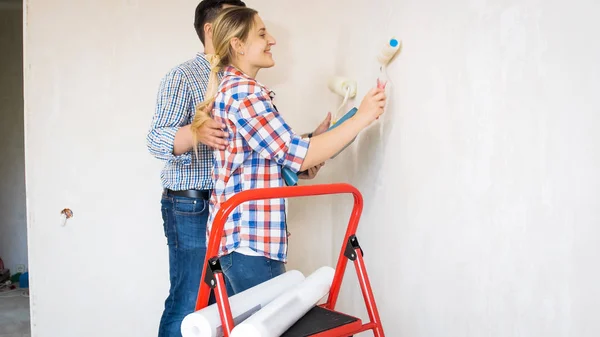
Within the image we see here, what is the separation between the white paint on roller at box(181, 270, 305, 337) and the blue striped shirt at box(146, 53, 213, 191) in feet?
1.66

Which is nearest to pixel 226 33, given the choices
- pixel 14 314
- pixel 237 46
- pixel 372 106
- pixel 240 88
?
pixel 237 46

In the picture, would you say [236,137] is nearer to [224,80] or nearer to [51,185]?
[224,80]

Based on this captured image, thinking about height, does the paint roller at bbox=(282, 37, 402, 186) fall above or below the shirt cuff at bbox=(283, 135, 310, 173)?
above

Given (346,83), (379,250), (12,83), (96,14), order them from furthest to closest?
(12,83)
(96,14)
(346,83)
(379,250)

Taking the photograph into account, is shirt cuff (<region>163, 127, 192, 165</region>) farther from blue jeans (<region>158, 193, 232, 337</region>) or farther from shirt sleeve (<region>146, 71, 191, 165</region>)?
blue jeans (<region>158, 193, 232, 337</region>)

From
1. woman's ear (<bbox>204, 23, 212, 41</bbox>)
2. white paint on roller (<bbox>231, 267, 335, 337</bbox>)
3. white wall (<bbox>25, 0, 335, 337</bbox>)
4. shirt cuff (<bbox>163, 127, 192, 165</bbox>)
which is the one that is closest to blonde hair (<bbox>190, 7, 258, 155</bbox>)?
shirt cuff (<bbox>163, 127, 192, 165</bbox>)

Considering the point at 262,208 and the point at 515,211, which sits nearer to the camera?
the point at 515,211

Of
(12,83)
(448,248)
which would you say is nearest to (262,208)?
(448,248)

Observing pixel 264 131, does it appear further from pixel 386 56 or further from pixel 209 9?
pixel 209 9

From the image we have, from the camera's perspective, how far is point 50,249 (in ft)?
6.43

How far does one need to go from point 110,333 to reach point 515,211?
1702 mm

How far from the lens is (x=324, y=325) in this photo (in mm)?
1020

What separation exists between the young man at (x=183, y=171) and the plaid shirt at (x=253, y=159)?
0.74 feet

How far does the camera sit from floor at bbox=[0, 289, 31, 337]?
2.65 metres
